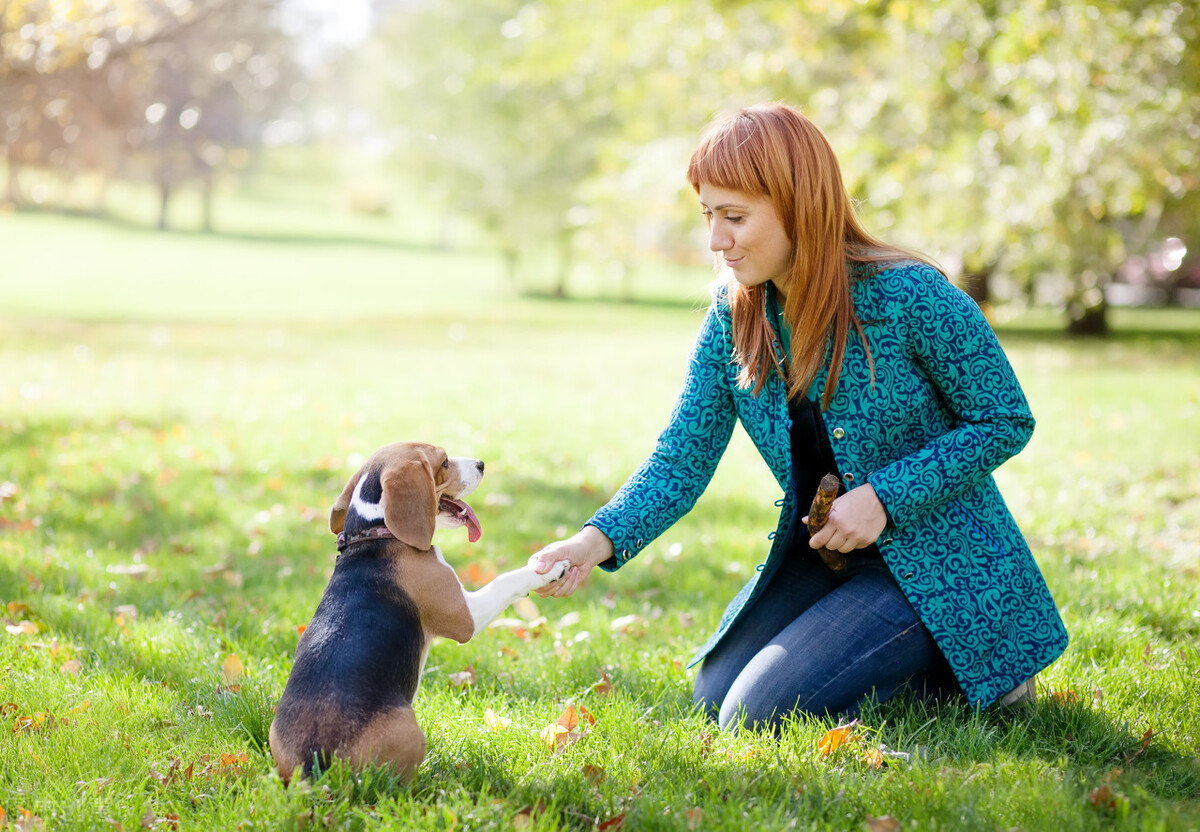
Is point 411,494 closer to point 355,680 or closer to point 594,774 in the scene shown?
point 355,680

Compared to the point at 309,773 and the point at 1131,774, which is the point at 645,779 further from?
the point at 1131,774

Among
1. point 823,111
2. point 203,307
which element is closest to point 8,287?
point 203,307

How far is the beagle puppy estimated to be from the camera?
3.01 metres

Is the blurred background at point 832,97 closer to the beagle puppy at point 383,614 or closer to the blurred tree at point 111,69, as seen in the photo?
the blurred tree at point 111,69

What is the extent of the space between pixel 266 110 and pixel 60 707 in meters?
35.5

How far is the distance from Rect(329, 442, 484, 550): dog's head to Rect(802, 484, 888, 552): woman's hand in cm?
119

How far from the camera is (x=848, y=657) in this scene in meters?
3.59

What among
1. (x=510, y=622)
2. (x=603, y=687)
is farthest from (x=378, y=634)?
(x=510, y=622)

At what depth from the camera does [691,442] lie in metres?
3.97

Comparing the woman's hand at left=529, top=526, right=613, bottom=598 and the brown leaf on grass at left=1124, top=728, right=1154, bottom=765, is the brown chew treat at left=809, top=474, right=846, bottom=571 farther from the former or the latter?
the brown leaf on grass at left=1124, top=728, right=1154, bottom=765

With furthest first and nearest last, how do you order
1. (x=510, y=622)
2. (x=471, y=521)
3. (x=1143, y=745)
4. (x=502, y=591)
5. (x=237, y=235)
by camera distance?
(x=237, y=235) → (x=510, y=622) → (x=471, y=521) → (x=502, y=591) → (x=1143, y=745)

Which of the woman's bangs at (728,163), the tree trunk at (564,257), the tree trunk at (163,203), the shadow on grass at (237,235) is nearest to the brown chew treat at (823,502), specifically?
the woman's bangs at (728,163)

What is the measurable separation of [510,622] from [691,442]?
153 centimetres

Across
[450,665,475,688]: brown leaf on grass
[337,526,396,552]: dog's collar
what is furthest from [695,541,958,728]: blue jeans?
[337,526,396,552]: dog's collar
